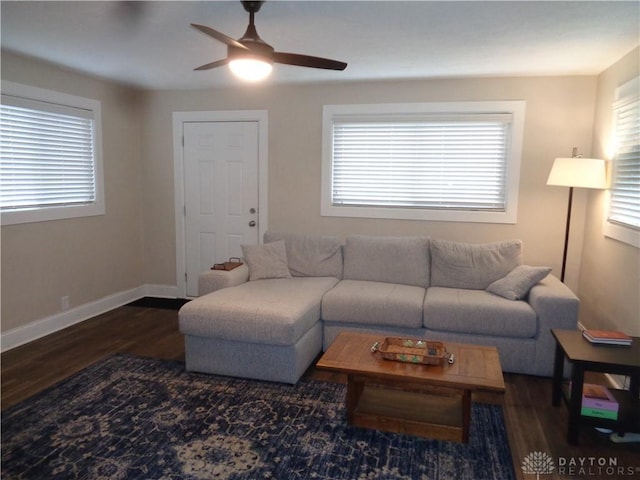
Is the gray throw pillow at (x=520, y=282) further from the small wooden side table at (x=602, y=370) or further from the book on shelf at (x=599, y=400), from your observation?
the book on shelf at (x=599, y=400)

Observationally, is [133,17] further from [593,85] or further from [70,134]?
[593,85]

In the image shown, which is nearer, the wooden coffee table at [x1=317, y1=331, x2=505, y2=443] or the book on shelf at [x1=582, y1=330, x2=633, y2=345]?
the wooden coffee table at [x1=317, y1=331, x2=505, y2=443]

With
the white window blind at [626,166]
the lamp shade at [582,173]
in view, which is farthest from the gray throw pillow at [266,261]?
the white window blind at [626,166]

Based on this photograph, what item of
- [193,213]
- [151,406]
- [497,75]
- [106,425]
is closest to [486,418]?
[151,406]

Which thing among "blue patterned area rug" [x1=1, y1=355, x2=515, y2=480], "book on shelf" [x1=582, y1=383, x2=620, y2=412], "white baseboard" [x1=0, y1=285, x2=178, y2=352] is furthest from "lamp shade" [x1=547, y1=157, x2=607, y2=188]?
"white baseboard" [x1=0, y1=285, x2=178, y2=352]

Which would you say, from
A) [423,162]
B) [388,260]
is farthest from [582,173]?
[388,260]

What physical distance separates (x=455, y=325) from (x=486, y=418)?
2.60 ft

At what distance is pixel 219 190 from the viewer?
5.09 metres

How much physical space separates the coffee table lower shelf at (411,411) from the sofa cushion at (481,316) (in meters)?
0.68

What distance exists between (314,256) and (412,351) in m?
1.81

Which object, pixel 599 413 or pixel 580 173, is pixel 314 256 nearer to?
pixel 580 173

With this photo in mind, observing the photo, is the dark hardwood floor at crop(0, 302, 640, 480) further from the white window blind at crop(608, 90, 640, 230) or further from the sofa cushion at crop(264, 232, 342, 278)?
the white window blind at crop(608, 90, 640, 230)

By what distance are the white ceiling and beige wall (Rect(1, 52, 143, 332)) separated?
0.30 m

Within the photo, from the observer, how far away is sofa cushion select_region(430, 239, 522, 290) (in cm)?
384
